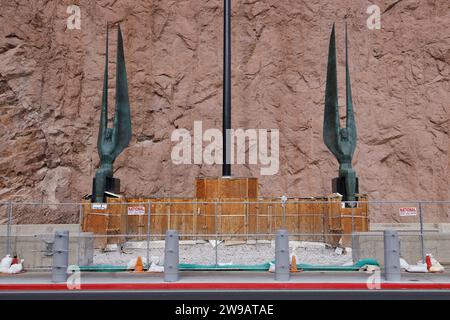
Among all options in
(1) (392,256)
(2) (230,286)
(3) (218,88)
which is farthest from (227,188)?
(3) (218,88)

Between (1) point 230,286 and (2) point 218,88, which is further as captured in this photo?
(2) point 218,88

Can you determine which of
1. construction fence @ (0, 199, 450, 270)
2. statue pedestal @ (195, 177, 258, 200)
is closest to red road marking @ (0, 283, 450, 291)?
construction fence @ (0, 199, 450, 270)

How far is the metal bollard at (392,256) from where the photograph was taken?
8703 millimetres

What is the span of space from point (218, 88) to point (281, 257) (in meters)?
26.8

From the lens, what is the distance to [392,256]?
8.80 m

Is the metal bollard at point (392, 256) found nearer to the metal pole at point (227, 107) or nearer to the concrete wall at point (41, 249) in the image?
the concrete wall at point (41, 249)

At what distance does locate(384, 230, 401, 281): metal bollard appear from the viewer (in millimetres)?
8703

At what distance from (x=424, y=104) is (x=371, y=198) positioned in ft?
26.0

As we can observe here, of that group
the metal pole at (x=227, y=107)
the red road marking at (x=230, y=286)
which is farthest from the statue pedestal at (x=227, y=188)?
the red road marking at (x=230, y=286)

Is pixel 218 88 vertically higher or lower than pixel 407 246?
higher

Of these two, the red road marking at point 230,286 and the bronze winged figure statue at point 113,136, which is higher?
the bronze winged figure statue at point 113,136

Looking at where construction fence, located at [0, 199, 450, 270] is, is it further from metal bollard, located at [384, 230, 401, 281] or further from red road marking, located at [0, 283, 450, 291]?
metal bollard, located at [384, 230, 401, 281]

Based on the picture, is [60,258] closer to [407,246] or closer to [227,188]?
[407,246]

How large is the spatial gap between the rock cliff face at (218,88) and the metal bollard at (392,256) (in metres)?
23.4
